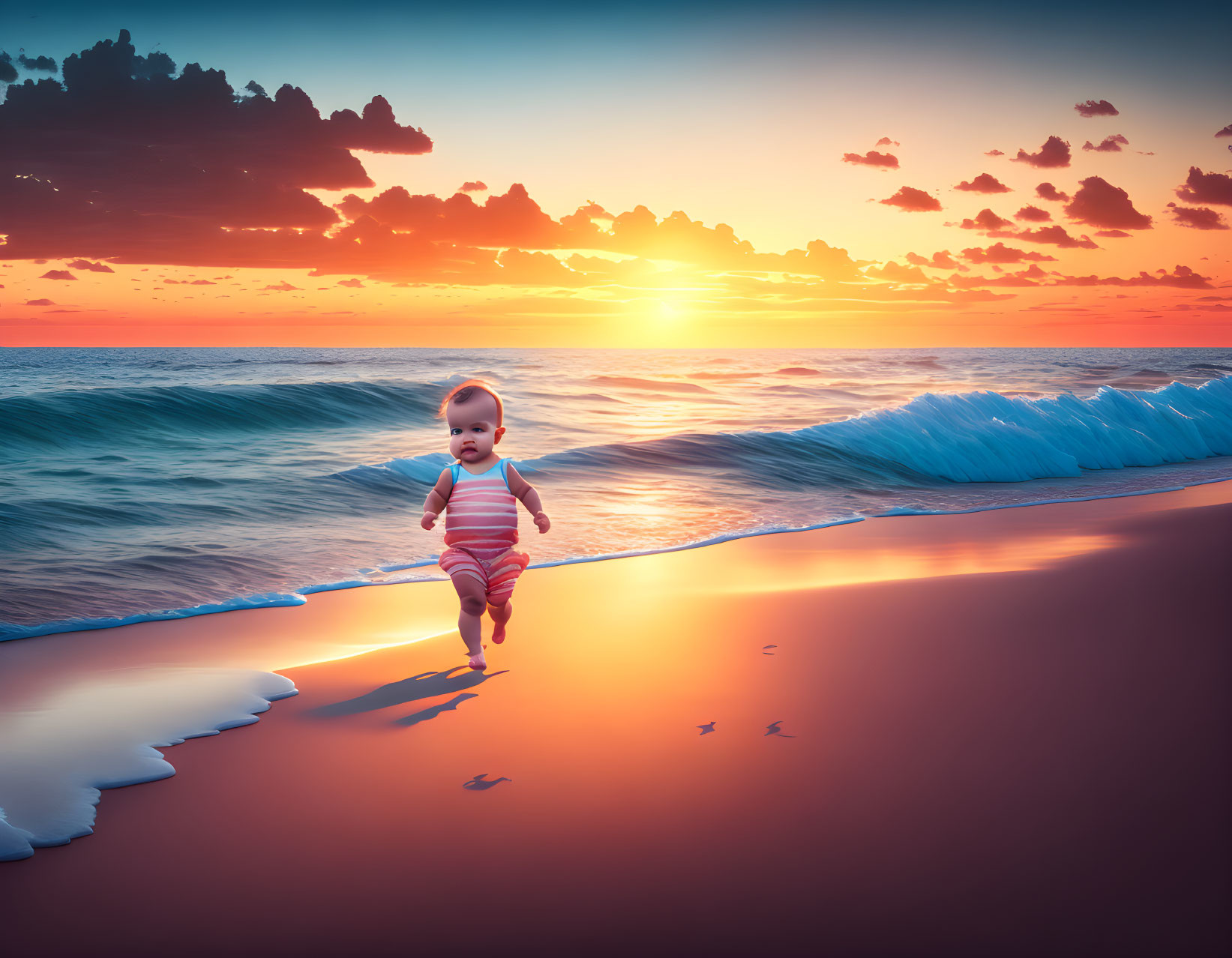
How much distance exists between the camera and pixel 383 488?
966 centimetres

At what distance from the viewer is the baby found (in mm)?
4090

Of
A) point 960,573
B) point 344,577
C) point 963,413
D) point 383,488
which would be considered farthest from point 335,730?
point 963,413

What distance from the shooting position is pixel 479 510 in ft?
13.7

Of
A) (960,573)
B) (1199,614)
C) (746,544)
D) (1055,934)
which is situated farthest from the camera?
(746,544)

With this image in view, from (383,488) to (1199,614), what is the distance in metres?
7.90

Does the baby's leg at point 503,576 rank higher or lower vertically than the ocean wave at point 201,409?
lower

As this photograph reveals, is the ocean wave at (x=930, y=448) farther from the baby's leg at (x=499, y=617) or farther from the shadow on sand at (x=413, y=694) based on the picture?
the shadow on sand at (x=413, y=694)

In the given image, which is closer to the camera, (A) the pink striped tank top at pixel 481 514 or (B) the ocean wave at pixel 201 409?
(A) the pink striped tank top at pixel 481 514

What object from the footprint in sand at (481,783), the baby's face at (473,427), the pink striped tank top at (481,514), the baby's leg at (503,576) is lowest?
the footprint in sand at (481,783)

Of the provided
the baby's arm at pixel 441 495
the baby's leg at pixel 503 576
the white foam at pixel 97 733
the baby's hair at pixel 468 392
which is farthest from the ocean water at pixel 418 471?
the baby's hair at pixel 468 392

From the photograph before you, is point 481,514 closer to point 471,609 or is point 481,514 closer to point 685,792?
point 471,609

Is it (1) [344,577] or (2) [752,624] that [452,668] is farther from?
(1) [344,577]

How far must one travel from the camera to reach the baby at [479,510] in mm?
4090

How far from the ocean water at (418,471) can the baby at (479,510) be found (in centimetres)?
186
